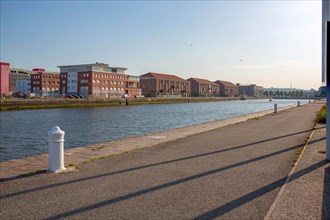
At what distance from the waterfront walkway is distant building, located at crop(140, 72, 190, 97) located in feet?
460

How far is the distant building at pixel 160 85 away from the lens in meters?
149

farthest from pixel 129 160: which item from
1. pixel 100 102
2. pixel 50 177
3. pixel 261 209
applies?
pixel 100 102

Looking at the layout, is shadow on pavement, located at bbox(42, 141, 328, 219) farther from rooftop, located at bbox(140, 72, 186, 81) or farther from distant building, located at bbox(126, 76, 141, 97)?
rooftop, located at bbox(140, 72, 186, 81)

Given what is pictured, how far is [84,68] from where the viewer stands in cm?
10375

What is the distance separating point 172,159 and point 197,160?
0.69 m

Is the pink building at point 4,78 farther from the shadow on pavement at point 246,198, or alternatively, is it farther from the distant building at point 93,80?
the shadow on pavement at point 246,198

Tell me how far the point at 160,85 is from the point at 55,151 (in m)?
146

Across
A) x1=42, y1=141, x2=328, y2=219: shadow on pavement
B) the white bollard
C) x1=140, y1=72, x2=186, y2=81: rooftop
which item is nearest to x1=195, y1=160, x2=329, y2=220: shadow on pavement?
x1=42, y1=141, x2=328, y2=219: shadow on pavement

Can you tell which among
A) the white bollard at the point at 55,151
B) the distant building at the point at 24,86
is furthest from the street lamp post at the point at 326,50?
the distant building at the point at 24,86

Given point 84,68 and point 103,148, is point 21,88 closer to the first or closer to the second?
point 84,68

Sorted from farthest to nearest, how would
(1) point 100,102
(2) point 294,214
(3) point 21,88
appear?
(3) point 21,88 < (1) point 100,102 < (2) point 294,214

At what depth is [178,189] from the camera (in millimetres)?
5848

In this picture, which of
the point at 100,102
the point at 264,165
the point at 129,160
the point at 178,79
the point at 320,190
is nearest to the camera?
the point at 320,190

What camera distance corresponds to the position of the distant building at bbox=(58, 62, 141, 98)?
Answer: 103 m
